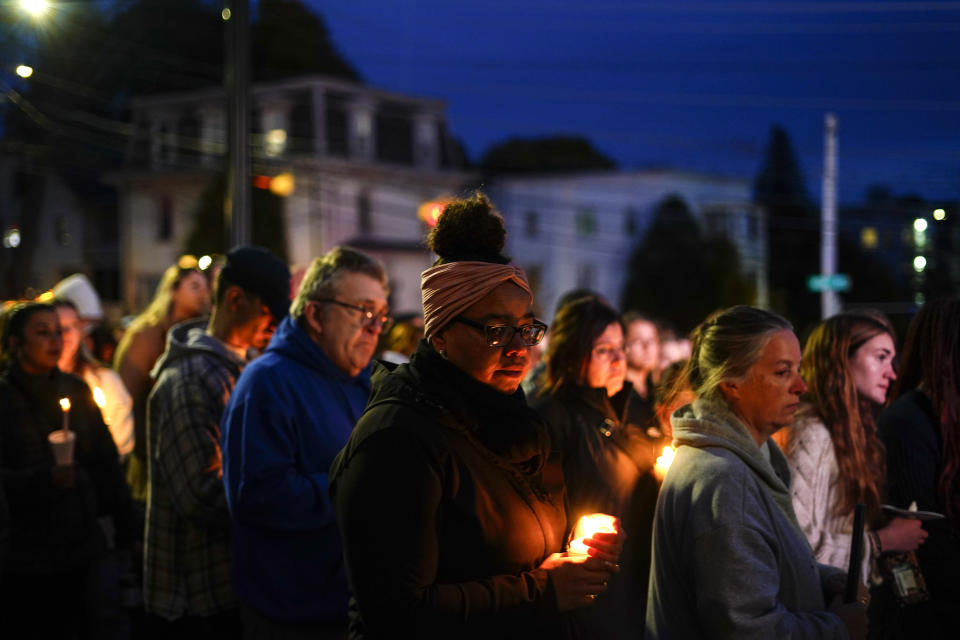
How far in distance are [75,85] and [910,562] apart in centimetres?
2195

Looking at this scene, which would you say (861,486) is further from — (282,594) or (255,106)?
(255,106)

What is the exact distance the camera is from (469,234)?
2713mm

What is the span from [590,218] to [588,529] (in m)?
50.4

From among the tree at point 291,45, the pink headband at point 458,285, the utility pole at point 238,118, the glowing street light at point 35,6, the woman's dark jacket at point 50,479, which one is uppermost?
the tree at point 291,45

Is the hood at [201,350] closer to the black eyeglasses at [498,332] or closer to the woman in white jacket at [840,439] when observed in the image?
the black eyeglasses at [498,332]

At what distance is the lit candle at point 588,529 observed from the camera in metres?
2.50

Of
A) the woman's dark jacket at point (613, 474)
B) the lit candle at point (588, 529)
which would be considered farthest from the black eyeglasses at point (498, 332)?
the woman's dark jacket at point (613, 474)

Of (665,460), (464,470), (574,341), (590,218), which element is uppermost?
(590,218)

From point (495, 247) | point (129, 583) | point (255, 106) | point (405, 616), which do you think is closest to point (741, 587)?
point (405, 616)

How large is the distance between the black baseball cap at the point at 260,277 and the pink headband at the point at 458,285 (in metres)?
2.05

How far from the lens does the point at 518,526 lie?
2.48 metres

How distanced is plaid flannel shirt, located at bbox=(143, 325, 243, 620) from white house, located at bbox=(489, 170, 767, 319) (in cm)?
4486

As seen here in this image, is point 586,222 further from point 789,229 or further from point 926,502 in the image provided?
point 926,502

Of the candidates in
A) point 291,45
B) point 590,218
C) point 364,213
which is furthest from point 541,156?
point 364,213
